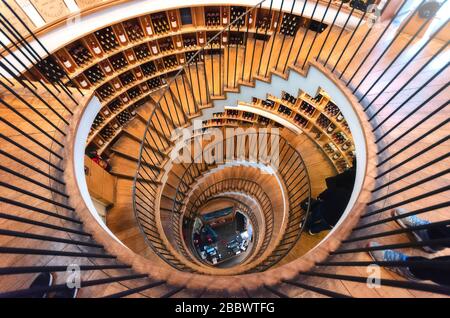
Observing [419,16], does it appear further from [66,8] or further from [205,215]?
[205,215]

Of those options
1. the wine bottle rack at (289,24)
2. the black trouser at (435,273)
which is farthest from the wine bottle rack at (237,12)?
the black trouser at (435,273)

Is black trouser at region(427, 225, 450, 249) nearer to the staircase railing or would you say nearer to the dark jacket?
the dark jacket

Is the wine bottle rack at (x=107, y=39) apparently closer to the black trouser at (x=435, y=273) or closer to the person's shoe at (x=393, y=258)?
the person's shoe at (x=393, y=258)

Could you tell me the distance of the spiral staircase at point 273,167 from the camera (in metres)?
1.77

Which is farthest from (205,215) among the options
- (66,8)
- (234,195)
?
(66,8)

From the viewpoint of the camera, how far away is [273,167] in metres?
6.52

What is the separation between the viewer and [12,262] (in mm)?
1851

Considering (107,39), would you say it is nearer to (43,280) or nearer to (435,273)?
(43,280)

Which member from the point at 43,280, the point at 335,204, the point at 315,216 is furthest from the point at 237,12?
the point at 43,280

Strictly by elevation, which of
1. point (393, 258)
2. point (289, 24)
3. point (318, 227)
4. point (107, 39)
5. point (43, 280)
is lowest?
point (43, 280)

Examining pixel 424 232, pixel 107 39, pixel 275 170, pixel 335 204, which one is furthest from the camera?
pixel 275 170

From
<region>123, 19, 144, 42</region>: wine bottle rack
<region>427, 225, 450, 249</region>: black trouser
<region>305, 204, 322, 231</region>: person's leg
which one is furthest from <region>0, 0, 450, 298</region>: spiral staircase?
<region>123, 19, 144, 42</region>: wine bottle rack

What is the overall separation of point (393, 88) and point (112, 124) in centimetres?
579

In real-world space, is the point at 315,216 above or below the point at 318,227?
above
